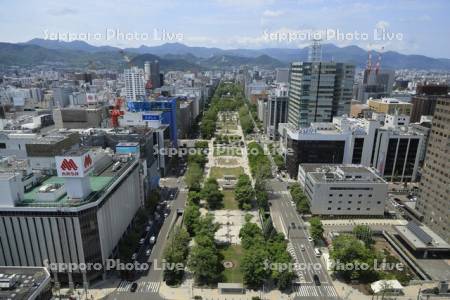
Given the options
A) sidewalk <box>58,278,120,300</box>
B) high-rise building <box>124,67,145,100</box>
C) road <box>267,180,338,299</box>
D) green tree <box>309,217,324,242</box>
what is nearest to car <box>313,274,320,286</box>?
road <box>267,180,338,299</box>

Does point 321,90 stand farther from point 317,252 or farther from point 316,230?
point 317,252

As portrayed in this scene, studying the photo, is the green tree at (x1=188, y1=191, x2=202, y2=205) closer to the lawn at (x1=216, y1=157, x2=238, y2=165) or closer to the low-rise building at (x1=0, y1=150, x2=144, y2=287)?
the low-rise building at (x1=0, y1=150, x2=144, y2=287)

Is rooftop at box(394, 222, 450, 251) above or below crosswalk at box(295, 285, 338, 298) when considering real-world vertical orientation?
above

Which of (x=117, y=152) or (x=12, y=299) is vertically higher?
(x=117, y=152)

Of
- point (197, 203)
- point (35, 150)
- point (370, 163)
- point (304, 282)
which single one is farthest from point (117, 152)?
point (370, 163)

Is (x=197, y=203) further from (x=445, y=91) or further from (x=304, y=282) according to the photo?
(x=445, y=91)

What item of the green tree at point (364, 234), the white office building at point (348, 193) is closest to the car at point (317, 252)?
the green tree at point (364, 234)

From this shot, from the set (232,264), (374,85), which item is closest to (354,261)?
(232,264)
